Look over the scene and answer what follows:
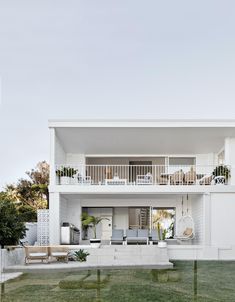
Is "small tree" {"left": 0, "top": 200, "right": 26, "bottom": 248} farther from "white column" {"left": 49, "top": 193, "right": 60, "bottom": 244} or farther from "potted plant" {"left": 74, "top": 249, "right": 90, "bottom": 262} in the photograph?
"white column" {"left": 49, "top": 193, "right": 60, "bottom": 244}

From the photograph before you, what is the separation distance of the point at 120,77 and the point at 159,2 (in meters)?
5.75

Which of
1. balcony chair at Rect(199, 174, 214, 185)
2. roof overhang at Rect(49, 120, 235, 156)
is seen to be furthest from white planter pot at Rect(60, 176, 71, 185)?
balcony chair at Rect(199, 174, 214, 185)

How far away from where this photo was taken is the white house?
60.3ft

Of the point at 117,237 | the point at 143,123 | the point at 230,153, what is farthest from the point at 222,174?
the point at 117,237

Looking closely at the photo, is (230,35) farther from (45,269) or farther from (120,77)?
(45,269)

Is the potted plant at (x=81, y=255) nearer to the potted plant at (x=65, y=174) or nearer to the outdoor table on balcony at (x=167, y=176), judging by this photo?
the potted plant at (x=65, y=174)

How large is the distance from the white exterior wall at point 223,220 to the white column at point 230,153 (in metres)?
0.91

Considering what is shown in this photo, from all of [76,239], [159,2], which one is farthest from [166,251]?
[159,2]

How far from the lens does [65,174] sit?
62.6 feet

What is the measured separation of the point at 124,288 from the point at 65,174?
31.9 ft

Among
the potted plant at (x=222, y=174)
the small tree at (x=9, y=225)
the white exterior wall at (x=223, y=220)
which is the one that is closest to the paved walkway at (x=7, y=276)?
the small tree at (x=9, y=225)

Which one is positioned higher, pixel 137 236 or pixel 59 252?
pixel 137 236

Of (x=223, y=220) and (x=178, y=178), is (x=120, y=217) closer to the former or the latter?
(x=178, y=178)

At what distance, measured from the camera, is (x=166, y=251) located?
1703 centimetres
